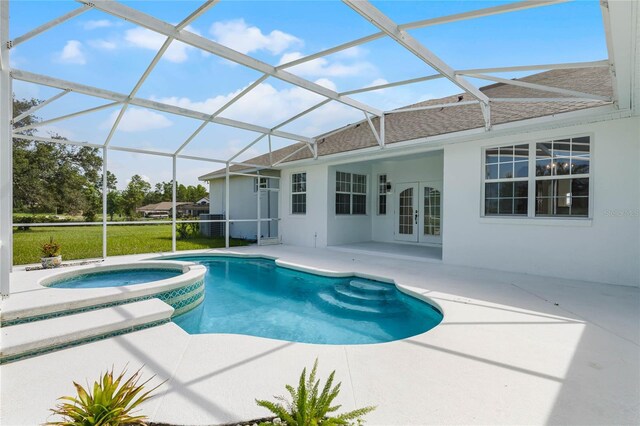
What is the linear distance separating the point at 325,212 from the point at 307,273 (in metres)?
3.75

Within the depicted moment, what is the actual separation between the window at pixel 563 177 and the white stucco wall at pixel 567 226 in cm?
20

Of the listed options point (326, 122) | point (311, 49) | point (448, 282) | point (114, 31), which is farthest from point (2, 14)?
point (448, 282)

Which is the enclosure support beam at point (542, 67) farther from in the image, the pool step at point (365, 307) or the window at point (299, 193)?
the window at point (299, 193)

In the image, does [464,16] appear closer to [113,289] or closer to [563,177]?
[563,177]

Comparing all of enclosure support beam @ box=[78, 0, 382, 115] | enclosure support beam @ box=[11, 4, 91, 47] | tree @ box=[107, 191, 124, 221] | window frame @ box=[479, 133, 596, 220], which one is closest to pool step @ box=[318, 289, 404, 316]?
window frame @ box=[479, 133, 596, 220]

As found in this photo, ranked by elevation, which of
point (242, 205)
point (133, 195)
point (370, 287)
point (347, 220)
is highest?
point (133, 195)

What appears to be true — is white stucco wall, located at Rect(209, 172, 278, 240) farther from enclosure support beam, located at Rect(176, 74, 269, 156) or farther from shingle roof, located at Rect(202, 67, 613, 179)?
enclosure support beam, located at Rect(176, 74, 269, 156)

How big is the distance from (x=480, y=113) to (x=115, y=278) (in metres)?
9.39

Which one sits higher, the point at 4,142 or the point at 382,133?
the point at 382,133

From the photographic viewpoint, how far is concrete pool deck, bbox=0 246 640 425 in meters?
2.13

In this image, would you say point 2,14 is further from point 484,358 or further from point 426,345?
point 484,358

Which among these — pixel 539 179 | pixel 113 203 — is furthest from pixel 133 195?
pixel 539 179

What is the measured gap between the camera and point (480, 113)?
24.3 feet

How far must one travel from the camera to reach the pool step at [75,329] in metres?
3.04
